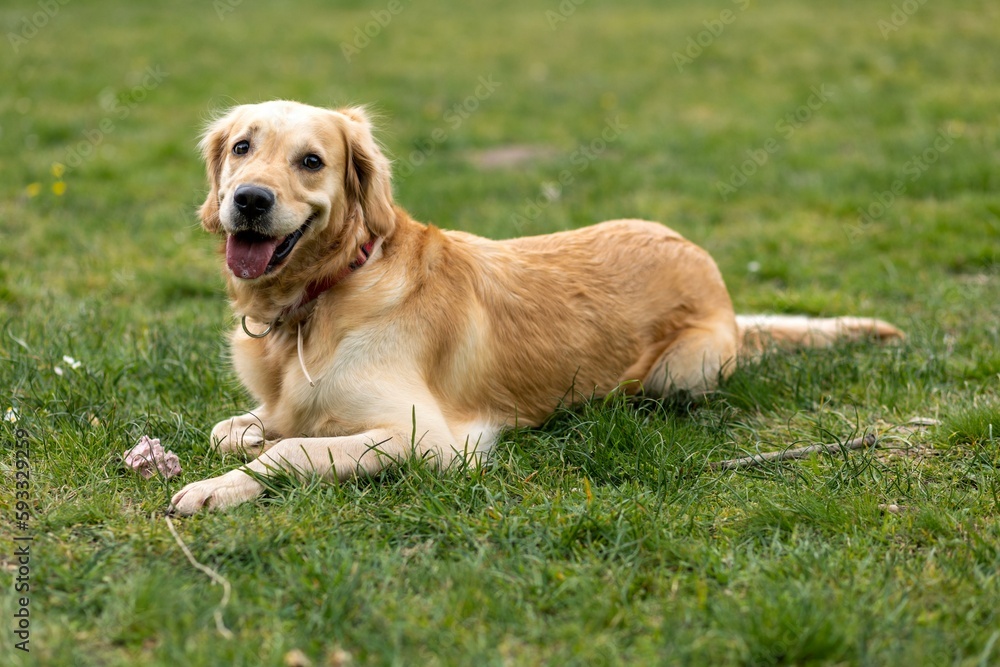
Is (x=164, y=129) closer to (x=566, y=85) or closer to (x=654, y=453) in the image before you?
(x=566, y=85)

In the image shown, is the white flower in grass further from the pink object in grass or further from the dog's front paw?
the dog's front paw

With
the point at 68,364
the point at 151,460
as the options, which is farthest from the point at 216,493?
the point at 68,364

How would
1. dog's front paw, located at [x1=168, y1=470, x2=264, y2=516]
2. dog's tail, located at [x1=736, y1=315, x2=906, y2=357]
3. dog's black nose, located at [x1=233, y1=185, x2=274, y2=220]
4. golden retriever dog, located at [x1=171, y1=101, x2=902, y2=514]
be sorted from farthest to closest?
dog's tail, located at [x1=736, y1=315, x2=906, y2=357], golden retriever dog, located at [x1=171, y1=101, x2=902, y2=514], dog's black nose, located at [x1=233, y1=185, x2=274, y2=220], dog's front paw, located at [x1=168, y1=470, x2=264, y2=516]

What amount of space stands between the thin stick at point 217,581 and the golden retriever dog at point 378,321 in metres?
0.22

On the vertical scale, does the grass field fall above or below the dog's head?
below

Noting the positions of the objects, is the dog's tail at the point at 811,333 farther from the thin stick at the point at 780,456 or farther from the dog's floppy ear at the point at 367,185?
the dog's floppy ear at the point at 367,185

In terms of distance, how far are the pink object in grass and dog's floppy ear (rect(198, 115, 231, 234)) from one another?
87 cm

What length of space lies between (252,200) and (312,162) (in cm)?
35

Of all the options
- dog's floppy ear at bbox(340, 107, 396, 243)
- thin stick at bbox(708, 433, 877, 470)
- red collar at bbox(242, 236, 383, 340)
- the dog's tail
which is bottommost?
the dog's tail

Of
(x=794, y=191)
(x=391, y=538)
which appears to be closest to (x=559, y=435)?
(x=391, y=538)

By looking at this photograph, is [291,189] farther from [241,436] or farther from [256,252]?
[241,436]

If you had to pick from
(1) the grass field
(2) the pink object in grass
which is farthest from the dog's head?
(1) the grass field

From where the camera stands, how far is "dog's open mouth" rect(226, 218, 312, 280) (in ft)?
11.3

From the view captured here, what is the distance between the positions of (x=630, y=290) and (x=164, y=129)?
6.71 metres
